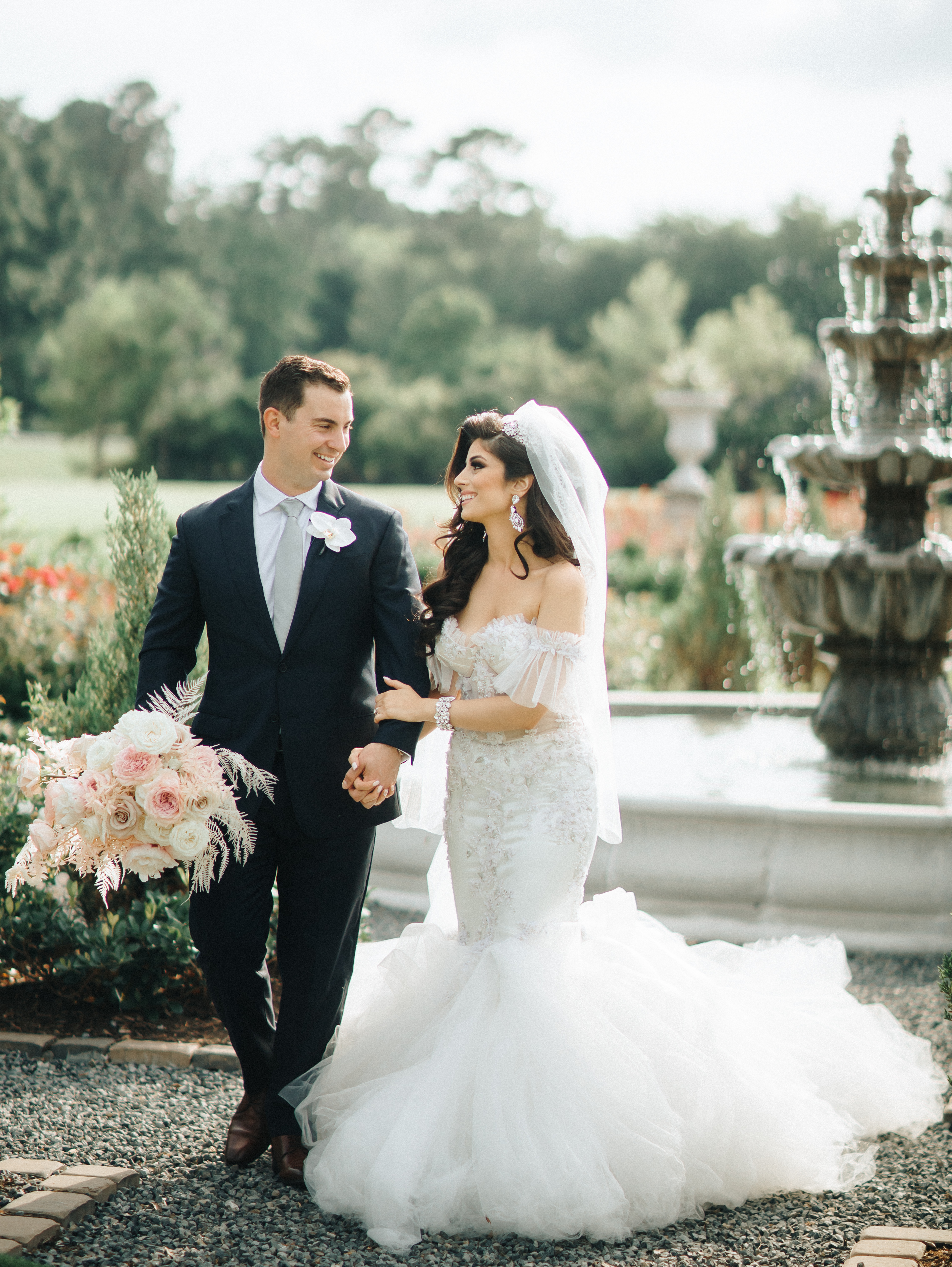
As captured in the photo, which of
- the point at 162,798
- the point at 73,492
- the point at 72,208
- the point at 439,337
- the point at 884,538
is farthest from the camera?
the point at 439,337

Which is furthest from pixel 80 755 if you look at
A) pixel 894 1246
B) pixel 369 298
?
pixel 369 298

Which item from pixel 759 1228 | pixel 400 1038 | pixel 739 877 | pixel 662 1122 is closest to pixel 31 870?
pixel 400 1038

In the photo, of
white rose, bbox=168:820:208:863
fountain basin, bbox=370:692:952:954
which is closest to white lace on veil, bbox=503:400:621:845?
white rose, bbox=168:820:208:863

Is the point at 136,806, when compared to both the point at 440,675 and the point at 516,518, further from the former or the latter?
the point at 516,518

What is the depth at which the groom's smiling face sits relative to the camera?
326 cm

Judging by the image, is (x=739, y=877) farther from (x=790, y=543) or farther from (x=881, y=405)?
(x=881, y=405)

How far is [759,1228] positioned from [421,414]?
38.1m

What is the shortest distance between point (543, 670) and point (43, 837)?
52.7 inches

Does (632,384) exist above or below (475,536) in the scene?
above

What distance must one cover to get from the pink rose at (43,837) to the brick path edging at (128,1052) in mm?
1322

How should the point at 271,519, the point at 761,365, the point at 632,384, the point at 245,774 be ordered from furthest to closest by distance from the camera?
the point at 632,384 → the point at 761,365 → the point at 271,519 → the point at 245,774

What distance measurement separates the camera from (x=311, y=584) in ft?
10.8

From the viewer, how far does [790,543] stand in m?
6.77

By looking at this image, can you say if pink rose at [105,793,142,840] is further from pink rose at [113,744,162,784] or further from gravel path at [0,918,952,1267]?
gravel path at [0,918,952,1267]
